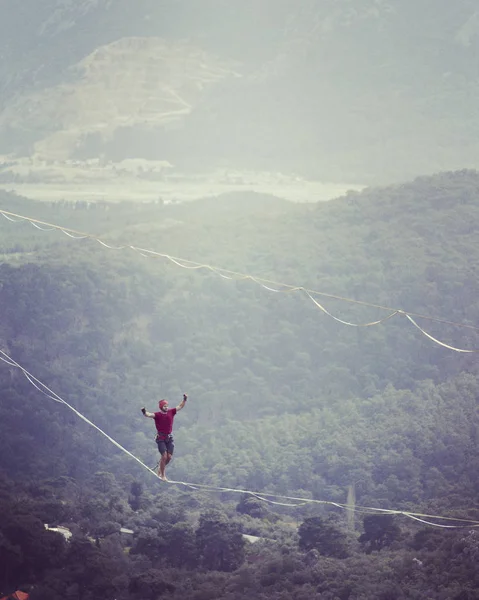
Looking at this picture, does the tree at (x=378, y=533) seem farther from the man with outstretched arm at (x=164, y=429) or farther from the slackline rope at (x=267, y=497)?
the man with outstretched arm at (x=164, y=429)

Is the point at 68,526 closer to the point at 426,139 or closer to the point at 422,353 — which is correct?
the point at 422,353

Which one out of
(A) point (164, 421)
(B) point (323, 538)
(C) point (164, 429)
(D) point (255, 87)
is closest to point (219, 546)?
(B) point (323, 538)

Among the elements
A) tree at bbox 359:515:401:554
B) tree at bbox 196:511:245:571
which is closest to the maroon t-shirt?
tree at bbox 196:511:245:571

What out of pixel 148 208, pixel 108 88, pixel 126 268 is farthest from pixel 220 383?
pixel 108 88

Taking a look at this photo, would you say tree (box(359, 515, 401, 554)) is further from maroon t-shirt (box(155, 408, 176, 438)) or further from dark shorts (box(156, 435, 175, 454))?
maroon t-shirt (box(155, 408, 176, 438))

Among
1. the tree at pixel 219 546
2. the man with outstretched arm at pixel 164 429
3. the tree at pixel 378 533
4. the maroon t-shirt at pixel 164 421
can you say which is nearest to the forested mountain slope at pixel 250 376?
the tree at pixel 219 546

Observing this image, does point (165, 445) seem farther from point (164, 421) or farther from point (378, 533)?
point (378, 533)
